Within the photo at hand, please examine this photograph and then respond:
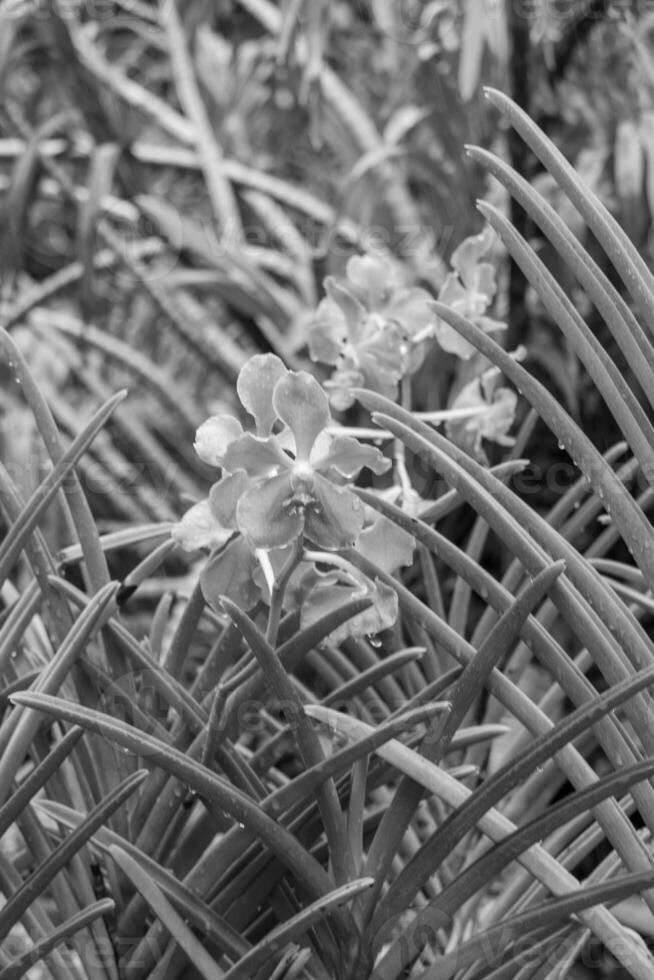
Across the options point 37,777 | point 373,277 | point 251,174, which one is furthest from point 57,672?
point 251,174

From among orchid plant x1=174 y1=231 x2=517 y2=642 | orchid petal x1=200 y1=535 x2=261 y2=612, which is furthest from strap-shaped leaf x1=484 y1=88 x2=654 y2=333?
orchid petal x1=200 y1=535 x2=261 y2=612

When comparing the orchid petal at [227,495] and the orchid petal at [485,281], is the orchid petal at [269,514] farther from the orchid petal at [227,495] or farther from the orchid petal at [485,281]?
the orchid petal at [485,281]

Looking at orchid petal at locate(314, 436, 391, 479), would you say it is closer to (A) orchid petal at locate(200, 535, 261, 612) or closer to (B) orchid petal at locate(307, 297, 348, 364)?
(A) orchid petal at locate(200, 535, 261, 612)

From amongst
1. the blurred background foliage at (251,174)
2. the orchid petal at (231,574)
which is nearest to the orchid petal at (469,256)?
the orchid petal at (231,574)

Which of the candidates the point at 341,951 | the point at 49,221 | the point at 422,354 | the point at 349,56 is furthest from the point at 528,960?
the point at 49,221

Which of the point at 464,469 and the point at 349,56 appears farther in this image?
the point at 349,56

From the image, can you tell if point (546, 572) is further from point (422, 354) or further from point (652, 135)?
point (652, 135)
